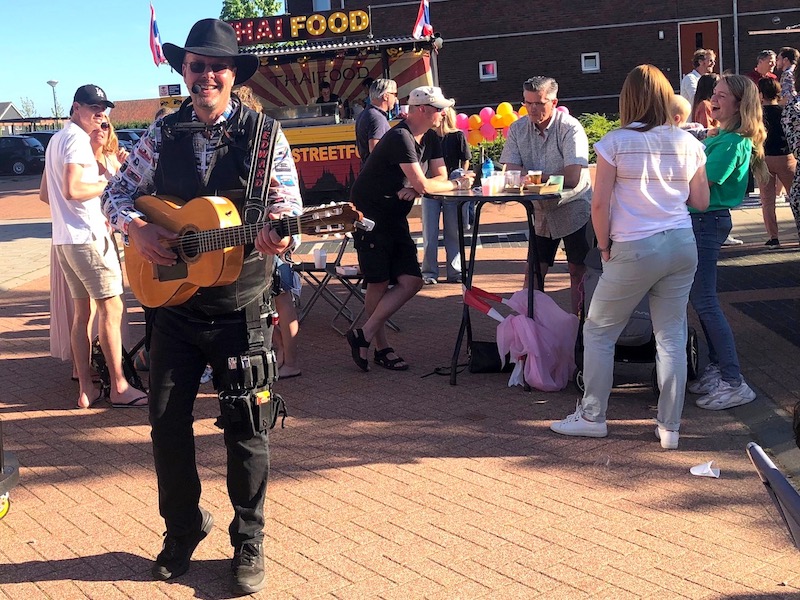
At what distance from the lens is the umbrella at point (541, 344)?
21.3 feet

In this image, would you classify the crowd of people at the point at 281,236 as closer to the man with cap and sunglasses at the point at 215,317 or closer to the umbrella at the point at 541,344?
the man with cap and sunglasses at the point at 215,317

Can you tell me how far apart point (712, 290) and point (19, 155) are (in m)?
37.3

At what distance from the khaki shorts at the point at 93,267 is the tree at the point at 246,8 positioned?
55.7m

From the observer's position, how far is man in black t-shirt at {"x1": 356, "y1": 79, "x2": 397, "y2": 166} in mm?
9398

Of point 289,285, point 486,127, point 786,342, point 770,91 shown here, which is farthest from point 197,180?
point 486,127

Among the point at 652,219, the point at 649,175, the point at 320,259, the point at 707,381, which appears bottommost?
the point at 707,381

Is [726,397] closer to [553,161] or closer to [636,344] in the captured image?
[636,344]

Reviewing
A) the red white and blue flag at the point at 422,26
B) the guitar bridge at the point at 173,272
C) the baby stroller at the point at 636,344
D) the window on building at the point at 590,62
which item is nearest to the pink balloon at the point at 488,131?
the red white and blue flag at the point at 422,26

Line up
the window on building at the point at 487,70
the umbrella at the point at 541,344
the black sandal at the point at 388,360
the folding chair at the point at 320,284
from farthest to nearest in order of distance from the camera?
the window on building at the point at 487,70 < the folding chair at the point at 320,284 < the black sandal at the point at 388,360 < the umbrella at the point at 541,344

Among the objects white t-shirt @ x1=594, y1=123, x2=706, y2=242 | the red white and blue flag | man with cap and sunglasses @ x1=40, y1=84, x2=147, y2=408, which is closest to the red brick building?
the red white and blue flag

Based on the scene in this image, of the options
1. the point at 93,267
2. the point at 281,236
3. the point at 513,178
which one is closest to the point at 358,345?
the point at 513,178

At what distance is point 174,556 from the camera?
4.07 metres

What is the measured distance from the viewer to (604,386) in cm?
550

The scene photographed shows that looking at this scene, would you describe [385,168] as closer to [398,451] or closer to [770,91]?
[398,451]
